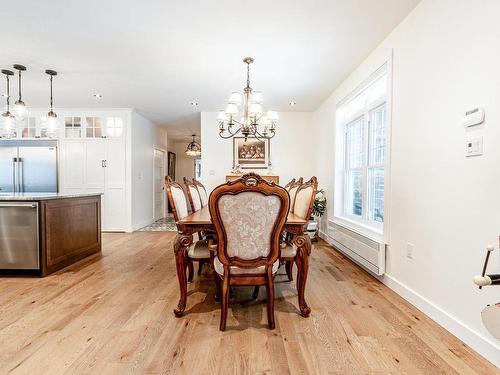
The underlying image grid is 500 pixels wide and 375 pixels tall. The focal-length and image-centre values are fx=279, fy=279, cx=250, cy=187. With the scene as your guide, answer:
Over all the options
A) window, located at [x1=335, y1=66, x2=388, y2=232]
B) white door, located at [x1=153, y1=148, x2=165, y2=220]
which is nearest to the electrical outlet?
window, located at [x1=335, y1=66, x2=388, y2=232]

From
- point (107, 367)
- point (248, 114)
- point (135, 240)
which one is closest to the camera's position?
point (107, 367)

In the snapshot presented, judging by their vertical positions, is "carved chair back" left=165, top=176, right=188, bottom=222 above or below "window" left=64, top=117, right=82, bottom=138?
below

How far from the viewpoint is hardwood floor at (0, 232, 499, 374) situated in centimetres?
155

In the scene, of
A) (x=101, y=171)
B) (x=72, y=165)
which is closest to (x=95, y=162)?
(x=101, y=171)

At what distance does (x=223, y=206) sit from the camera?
5.97 ft

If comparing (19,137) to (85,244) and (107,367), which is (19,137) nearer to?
(85,244)

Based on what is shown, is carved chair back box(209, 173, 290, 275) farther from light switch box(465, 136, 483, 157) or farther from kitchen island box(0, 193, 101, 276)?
kitchen island box(0, 193, 101, 276)

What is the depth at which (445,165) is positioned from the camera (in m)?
1.98

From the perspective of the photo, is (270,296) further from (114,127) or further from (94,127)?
(94,127)

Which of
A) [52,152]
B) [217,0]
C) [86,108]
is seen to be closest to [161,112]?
[86,108]

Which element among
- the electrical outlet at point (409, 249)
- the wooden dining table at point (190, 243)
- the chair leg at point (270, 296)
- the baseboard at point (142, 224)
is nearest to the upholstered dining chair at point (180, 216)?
the wooden dining table at point (190, 243)

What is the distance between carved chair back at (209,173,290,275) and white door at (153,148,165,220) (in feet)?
19.0

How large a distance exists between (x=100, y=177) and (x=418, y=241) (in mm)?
5728

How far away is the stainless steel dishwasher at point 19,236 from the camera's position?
2990 millimetres
